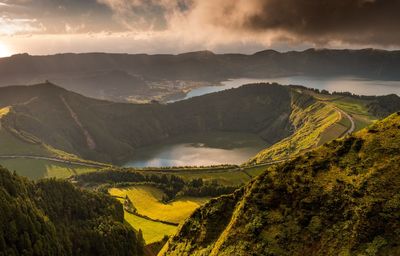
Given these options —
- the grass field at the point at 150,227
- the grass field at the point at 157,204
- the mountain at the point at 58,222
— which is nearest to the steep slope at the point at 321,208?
the mountain at the point at 58,222

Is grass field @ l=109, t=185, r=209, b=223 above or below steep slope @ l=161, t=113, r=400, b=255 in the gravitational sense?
below

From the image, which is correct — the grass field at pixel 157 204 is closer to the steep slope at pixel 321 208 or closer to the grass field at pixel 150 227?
the grass field at pixel 150 227

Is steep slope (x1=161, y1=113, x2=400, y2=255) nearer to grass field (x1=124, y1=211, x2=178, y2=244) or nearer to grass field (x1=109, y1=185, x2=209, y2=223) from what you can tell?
grass field (x1=124, y1=211, x2=178, y2=244)

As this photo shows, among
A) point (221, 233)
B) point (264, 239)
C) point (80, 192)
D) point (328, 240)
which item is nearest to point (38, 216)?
point (80, 192)

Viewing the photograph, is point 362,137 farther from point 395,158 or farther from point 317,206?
point 317,206

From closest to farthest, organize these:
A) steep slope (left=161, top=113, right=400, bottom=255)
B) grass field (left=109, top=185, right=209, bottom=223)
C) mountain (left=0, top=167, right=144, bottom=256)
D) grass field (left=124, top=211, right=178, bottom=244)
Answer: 1. steep slope (left=161, top=113, right=400, bottom=255)
2. mountain (left=0, top=167, right=144, bottom=256)
3. grass field (left=124, top=211, right=178, bottom=244)
4. grass field (left=109, top=185, right=209, bottom=223)

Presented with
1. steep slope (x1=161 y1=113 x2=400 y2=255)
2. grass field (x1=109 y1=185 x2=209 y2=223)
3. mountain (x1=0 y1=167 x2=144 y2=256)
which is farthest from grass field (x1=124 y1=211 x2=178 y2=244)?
steep slope (x1=161 y1=113 x2=400 y2=255)
